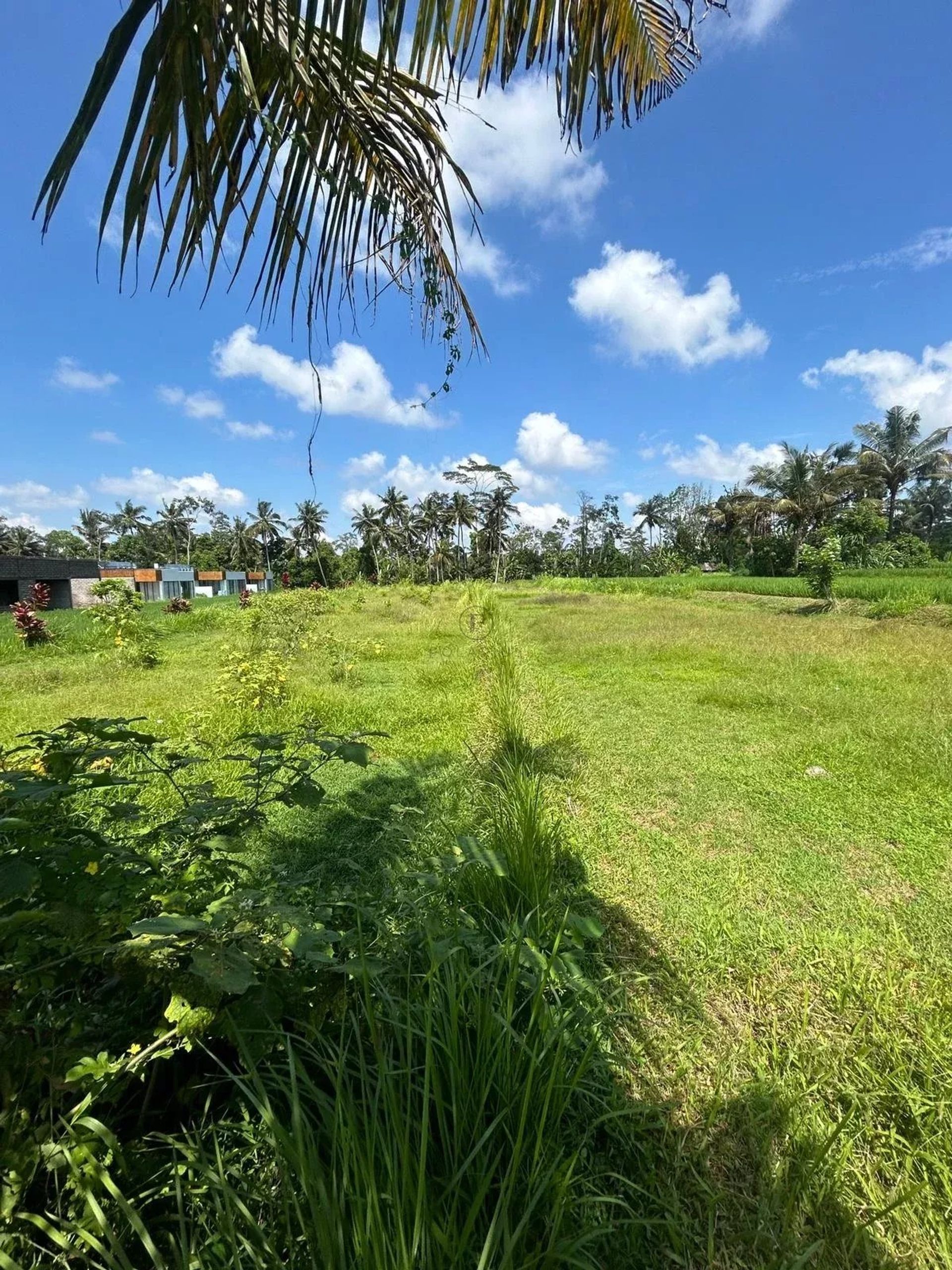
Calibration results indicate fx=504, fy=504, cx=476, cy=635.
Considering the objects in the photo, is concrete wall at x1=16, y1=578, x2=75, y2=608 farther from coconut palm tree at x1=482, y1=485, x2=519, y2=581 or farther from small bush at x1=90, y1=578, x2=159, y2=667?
coconut palm tree at x1=482, y1=485, x2=519, y2=581

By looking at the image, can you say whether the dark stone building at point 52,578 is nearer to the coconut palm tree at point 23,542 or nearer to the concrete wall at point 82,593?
the concrete wall at point 82,593

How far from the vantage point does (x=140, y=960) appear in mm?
1026

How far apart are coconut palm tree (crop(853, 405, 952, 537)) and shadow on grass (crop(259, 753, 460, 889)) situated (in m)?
40.9

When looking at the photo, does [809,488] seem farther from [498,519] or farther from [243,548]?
[243,548]

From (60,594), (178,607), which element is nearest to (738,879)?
(178,607)

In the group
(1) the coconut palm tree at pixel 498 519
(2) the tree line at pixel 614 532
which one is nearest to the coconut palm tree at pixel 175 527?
(2) the tree line at pixel 614 532

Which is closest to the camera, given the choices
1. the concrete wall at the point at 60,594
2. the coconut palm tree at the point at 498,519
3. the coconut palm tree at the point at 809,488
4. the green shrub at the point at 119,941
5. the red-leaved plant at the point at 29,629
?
the green shrub at the point at 119,941

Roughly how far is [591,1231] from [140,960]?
1.00 m

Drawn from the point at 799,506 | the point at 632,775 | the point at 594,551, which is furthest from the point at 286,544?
the point at 632,775

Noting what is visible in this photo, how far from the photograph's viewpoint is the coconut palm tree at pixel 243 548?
61.2 metres

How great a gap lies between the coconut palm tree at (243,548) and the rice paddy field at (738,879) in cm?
5889

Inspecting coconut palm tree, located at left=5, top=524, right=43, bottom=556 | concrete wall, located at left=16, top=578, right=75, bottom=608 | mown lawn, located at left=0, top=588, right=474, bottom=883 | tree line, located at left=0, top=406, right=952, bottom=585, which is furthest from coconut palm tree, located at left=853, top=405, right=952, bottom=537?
coconut palm tree, located at left=5, top=524, right=43, bottom=556

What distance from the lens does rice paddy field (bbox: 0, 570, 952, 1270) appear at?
125 centimetres

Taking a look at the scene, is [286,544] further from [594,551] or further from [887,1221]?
[887,1221]
